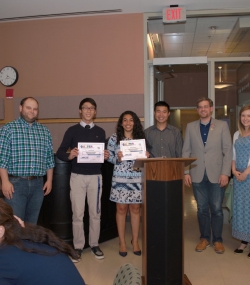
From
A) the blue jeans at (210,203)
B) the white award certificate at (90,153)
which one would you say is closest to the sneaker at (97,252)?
the white award certificate at (90,153)

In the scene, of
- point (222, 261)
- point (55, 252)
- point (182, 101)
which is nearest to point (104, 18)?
point (182, 101)

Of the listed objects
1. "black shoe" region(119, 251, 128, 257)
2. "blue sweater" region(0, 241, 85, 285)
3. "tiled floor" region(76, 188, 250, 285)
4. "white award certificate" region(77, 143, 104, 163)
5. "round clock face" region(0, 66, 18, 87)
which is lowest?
"tiled floor" region(76, 188, 250, 285)

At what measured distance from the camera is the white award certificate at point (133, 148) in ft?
11.2

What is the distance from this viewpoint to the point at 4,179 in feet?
10.4

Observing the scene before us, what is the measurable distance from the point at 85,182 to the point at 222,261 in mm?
1742

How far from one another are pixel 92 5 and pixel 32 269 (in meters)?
4.66

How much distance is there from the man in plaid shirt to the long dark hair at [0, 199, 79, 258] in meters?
1.84

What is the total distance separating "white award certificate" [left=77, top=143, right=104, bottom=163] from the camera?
3623 mm

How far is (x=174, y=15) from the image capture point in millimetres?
5234

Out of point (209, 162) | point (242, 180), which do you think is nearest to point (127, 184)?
point (209, 162)

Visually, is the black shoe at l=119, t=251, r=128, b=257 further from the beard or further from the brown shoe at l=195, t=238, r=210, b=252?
the beard

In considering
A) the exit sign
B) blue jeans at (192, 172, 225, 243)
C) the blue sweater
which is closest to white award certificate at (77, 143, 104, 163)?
blue jeans at (192, 172, 225, 243)

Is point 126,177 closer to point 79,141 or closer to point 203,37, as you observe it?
point 79,141

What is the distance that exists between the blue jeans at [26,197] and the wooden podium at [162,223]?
1.21 meters
